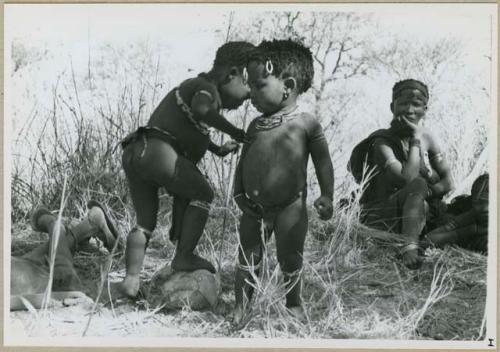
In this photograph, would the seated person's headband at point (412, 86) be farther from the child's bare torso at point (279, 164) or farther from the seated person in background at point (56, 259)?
the seated person in background at point (56, 259)

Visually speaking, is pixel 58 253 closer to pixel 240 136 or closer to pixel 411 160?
pixel 240 136

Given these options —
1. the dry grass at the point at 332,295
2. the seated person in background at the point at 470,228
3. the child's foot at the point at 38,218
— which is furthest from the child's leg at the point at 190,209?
the seated person in background at the point at 470,228

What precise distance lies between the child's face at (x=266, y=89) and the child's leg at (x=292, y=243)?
1.59ft

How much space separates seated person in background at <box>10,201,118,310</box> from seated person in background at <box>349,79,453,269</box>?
57.5 inches

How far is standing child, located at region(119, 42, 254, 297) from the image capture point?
5.00 metres

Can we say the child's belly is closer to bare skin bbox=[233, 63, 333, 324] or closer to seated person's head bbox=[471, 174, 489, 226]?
bare skin bbox=[233, 63, 333, 324]

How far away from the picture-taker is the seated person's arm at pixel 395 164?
5461 millimetres

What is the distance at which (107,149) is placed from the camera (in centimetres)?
578

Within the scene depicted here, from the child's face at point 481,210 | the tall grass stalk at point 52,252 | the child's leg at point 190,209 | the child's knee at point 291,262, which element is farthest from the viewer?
the child's face at point 481,210

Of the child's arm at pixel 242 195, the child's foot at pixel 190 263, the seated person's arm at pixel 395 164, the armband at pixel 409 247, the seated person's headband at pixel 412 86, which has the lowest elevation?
the child's foot at pixel 190 263

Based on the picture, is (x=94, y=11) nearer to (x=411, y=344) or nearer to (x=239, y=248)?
(x=239, y=248)

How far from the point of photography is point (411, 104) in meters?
5.54

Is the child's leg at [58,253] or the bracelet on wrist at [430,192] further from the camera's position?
the bracelet on wrist at [430,192]

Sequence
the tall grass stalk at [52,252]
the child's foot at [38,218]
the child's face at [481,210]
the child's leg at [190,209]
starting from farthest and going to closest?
the child's face at [481,210] → the child's foot at [38,218] → the child's leg at [190,209] → the tall grass stalk at [52,252]
